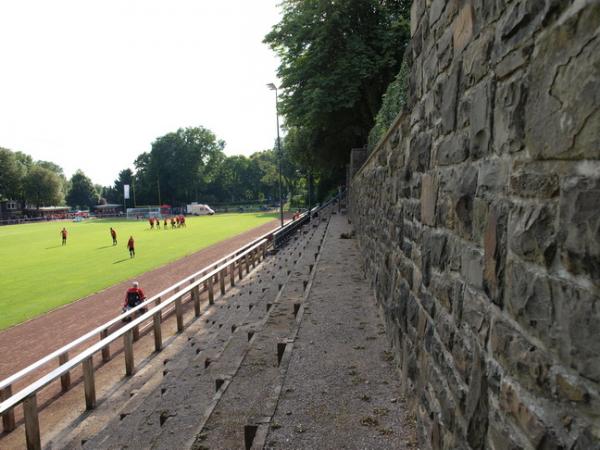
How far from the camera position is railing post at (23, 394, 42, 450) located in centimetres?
521

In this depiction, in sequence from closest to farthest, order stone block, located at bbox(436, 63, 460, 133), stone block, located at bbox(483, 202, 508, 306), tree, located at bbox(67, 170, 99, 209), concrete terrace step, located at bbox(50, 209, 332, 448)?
stone block, located at bbox(483, 202, 508, 306)
stone block, located at bbox(436, 63, 460, 133)
concrete terrace step, located at bbox(50, 209, 332, 448)
tree, located at bbox(67, 170, 99, 209)

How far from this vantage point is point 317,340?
5.81 metres

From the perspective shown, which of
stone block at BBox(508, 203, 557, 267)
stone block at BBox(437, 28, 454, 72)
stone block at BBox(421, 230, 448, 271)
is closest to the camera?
stone block at BBox(508, 203, 557, 267)

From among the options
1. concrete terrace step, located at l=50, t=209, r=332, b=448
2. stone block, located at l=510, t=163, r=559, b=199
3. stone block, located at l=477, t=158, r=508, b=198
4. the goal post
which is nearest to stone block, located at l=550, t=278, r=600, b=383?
stone block, located at l=510, t=163, r=559, b=199

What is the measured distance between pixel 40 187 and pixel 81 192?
1147 inches

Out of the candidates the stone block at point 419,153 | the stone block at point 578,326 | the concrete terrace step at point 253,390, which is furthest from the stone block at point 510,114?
the concrete terrace step at point 253,390

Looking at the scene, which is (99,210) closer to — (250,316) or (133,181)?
(133,181)

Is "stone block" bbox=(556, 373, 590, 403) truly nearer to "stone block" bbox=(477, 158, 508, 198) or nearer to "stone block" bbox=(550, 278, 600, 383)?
"stone block" bbox=(550, 278, 600, 383)

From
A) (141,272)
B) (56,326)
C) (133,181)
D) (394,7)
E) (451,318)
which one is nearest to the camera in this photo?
(451,318)

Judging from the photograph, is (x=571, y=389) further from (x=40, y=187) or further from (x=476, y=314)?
(x=40, y=187)

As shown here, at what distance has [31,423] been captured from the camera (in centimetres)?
528

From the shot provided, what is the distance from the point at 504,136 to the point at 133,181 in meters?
104

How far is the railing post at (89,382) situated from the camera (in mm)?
6441

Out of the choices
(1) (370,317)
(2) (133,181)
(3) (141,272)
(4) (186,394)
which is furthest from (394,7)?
(2) (133,181)
